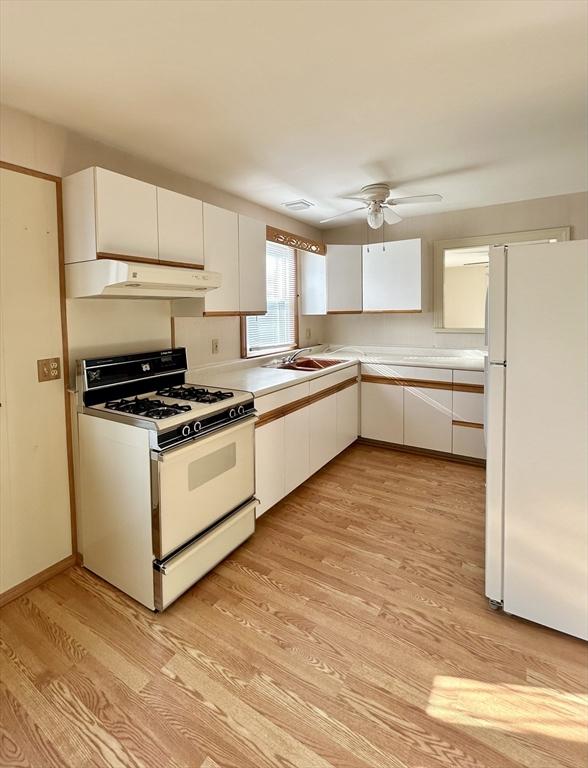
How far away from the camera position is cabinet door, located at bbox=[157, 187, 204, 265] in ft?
7.68

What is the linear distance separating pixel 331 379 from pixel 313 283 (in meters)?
1.38

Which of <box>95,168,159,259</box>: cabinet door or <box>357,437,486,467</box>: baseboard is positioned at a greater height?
<box>95,168,159,259</box>: cabinet door

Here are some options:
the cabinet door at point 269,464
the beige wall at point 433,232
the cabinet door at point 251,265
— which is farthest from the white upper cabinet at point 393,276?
the cabinet door at point 269,464

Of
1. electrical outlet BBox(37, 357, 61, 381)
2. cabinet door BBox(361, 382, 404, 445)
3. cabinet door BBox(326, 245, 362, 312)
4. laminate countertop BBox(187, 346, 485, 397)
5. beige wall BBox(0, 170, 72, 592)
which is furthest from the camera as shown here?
cabinet door BBox(326, 245, 362, 312)

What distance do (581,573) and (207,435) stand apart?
182 cm

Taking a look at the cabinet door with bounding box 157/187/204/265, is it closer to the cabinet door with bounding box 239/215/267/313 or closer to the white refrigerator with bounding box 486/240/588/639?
the cabinet door with bounding box 239/215/267/313

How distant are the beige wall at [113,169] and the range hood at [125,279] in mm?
181

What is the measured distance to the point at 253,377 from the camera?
318cm

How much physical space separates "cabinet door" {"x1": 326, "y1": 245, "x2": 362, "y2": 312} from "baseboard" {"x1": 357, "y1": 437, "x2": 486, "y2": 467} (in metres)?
1.43

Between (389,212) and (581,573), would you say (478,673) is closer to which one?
(581,573)

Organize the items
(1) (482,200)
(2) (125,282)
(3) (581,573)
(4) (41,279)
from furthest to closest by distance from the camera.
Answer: (1) (482,200) < (4) (41,279) < (2) (125,282) < (3) (581,573)

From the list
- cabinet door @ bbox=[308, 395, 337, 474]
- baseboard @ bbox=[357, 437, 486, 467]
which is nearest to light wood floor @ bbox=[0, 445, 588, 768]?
cabinet door @ bbox=[308, 395, 337, 474]

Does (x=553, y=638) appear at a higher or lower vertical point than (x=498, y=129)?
lower

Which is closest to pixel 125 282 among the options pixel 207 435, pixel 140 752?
pixel 207 435
